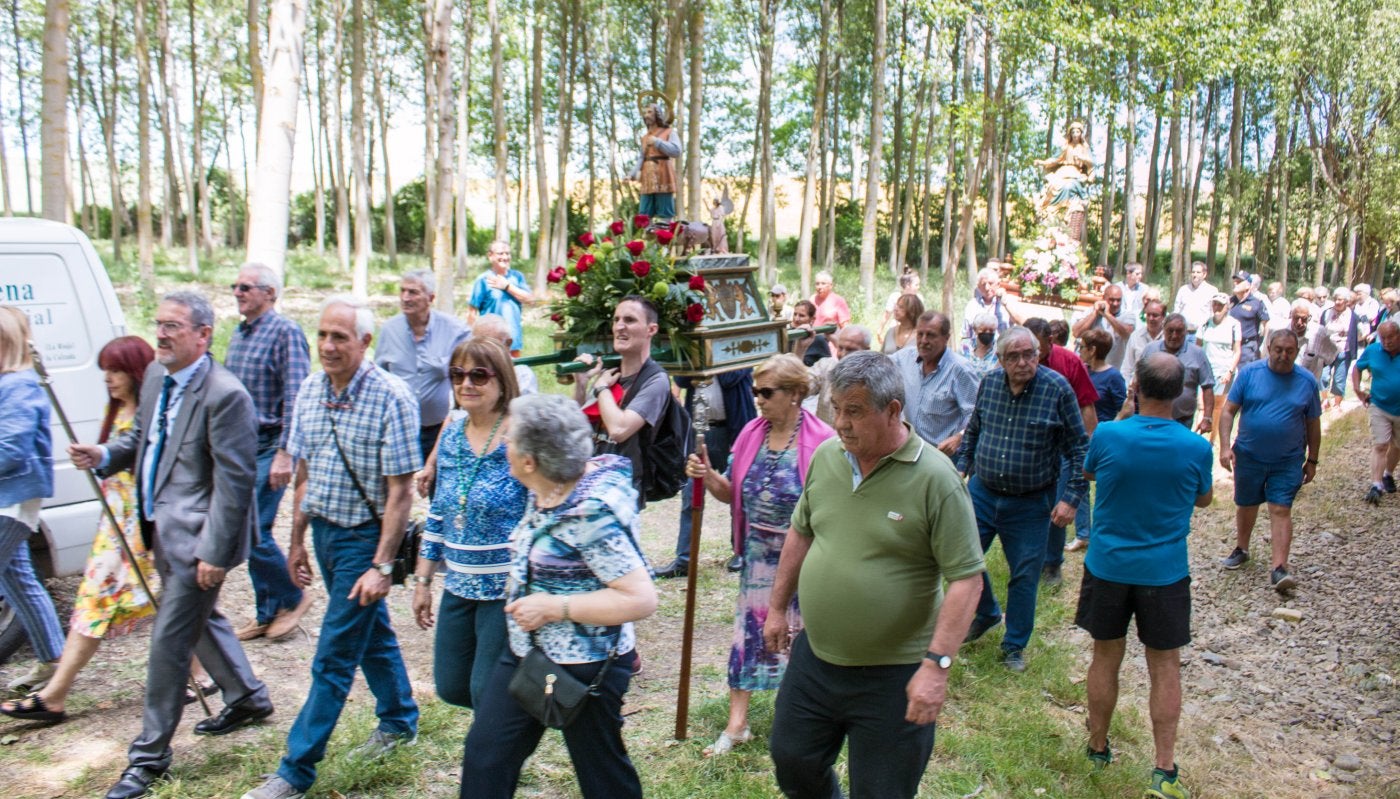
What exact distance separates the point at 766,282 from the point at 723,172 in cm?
2132

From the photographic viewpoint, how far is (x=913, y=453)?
330 cm

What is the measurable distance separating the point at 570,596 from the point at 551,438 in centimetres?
48

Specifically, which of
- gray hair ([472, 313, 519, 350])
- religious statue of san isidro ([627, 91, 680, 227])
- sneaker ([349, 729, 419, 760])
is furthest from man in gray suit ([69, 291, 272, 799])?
religious statue of san isidro ([627, 91, 680, 227])

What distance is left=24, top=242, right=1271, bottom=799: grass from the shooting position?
14.8 ft

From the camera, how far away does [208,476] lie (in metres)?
4.34

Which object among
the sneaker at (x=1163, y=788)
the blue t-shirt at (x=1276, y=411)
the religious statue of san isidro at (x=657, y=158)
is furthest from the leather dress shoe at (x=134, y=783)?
the blue t-shirt at (x=1276, y=411)

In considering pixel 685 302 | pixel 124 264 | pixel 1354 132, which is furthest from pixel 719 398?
pixel 1354 132

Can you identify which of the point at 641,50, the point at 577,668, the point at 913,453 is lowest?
the point at 577,668

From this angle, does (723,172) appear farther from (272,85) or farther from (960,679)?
(960,679)

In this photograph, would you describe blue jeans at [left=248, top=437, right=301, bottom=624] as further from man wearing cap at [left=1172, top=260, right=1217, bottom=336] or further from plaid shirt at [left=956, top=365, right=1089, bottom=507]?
man wearing cap at [left=1172, top=260, right=1217, bottom=336]

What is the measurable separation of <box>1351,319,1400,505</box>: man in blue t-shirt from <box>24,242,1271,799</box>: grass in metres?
5.05

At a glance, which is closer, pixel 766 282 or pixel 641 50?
pixel 766 282

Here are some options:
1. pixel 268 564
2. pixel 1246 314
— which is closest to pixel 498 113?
pixel 1246 314

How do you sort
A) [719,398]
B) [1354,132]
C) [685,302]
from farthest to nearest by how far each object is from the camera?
[1354,132], [719,398], [685,302]
